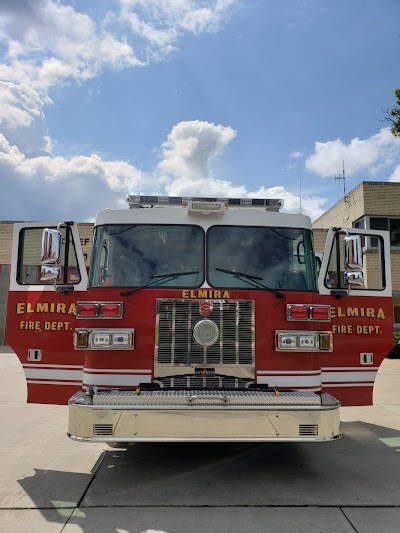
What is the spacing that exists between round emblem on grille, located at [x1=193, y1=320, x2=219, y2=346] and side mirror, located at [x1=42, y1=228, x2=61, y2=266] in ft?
4.80

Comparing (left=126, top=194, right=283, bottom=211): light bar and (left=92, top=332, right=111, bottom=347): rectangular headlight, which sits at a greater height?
(left=126, top=194, right=283, bottom=211): light bar

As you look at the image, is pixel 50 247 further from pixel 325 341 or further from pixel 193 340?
pixel 325 341

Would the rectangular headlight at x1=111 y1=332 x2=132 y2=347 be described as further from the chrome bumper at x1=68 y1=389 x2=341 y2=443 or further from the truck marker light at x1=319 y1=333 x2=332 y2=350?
the truck marker light at x1=319 y1=333 x2=332 y2=350

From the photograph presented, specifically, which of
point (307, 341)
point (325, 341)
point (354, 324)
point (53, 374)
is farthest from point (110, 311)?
point (354, 324)

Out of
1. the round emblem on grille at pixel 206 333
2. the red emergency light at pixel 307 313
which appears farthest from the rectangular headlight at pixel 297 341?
the round emblem on grille at pixel 206 333

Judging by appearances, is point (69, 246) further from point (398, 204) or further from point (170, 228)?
point (398, 204)

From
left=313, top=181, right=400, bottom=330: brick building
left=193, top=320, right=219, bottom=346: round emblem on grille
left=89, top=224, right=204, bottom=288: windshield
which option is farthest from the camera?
left=313, top=181, right=400, bottom=330: brick building

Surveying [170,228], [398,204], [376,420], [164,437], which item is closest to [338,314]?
[170,228]

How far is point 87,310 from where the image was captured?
4.31 meters

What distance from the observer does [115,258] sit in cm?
A: 459

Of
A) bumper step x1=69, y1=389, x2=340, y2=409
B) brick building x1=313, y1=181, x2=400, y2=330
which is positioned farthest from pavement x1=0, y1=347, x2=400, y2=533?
brick building x1=313, y1=181, x2=400, y2=330

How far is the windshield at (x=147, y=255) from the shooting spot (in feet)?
14.8

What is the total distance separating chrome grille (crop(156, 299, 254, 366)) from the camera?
169 inches

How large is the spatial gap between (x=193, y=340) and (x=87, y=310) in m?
1.00
